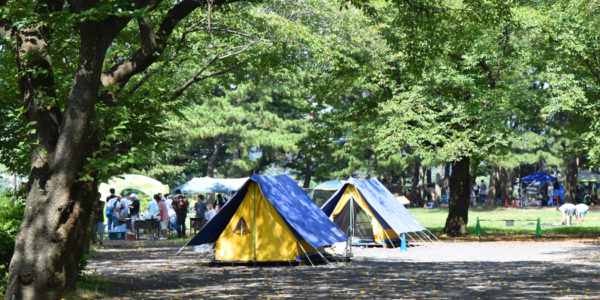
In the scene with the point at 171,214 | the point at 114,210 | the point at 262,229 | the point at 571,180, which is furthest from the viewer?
the point at 571,180

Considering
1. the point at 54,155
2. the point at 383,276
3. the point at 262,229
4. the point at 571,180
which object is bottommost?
the point at 383,276

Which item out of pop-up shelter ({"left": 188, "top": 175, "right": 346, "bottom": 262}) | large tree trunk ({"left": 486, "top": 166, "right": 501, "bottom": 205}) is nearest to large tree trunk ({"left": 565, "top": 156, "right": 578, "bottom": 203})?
large tree trunk ({"left": 486, "top": 166, "right": 501, "bottom": 205})

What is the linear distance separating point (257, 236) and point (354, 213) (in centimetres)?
687

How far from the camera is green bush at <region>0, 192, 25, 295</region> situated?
10359 mm

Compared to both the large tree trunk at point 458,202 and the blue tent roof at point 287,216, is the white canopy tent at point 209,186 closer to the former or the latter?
the large tree trunk at point 458,202

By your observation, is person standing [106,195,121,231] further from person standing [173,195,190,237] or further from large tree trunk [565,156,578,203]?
large tree trunk [565,156,578,203]

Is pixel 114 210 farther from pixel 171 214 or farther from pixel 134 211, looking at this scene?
pixel 171 214

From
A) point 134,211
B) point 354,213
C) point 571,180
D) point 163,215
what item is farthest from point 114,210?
point 571,180

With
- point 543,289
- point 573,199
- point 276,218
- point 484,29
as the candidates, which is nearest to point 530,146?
point 573,199

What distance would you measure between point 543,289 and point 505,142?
498 inches

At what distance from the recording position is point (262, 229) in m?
17.1

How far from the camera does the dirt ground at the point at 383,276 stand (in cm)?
1155

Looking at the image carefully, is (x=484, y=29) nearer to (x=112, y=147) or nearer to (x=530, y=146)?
(x=112, y=147)

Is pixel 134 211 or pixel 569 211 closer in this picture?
pixel 134 211
